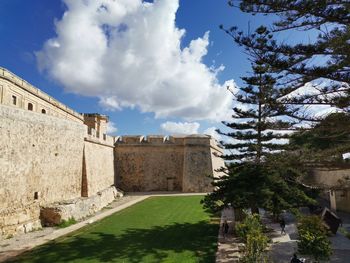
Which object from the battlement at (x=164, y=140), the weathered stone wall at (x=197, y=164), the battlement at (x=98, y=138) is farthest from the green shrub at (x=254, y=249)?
the battlement at (x=164, y=140)

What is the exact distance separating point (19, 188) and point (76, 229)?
2.60 m

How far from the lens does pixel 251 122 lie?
12711mm

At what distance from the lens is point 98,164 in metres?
19.9

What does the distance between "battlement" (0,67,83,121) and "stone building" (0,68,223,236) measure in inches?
2.0

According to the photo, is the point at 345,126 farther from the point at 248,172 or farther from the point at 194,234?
the point at 194,234


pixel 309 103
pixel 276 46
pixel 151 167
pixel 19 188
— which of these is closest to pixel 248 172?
pixel 309 103

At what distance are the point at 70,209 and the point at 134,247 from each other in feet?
15.7

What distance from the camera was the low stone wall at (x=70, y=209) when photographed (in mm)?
12672

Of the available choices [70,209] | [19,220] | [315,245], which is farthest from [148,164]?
[315,245]

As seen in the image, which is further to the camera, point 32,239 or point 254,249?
point 32,239

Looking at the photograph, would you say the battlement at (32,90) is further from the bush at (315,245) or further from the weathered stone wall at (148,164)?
the bush at (315,245)

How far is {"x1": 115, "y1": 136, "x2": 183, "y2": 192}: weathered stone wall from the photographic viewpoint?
80.6 feet

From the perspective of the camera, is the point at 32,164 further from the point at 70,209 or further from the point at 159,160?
the point at 159,160

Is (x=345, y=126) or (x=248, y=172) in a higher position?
(x=345, y=126)
